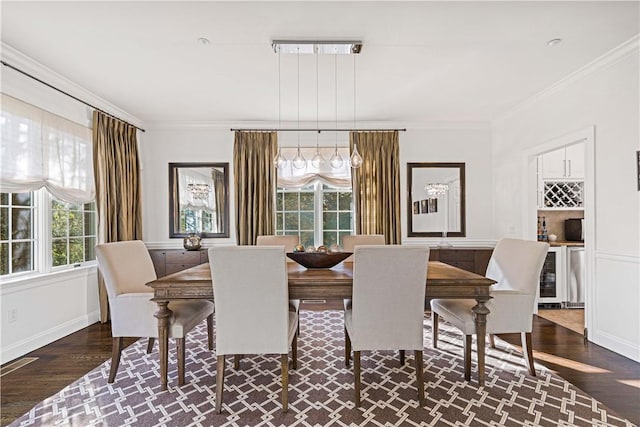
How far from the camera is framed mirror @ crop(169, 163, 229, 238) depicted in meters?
4.70

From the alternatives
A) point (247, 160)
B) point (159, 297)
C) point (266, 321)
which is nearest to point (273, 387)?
point (266, 321)

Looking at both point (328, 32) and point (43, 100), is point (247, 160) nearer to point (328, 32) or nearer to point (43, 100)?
point (43, 100)

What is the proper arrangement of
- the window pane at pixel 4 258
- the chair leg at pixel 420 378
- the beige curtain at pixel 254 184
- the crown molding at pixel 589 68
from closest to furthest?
the chair leg at pixel 420 378
the crown molding at pixel 589 68
the window pane at pixel 4 258
the beige curtain at pixel 254 184

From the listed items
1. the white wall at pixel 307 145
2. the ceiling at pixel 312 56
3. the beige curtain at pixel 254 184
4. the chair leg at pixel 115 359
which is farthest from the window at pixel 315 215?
the chair leg at pixel 115 359

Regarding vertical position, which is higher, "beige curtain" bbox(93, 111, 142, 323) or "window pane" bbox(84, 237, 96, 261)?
"beige curtain" bbox(93, 111, 142, 323)

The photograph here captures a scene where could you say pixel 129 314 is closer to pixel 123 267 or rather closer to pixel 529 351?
pixel 123 267

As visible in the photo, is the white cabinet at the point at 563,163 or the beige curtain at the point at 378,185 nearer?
the white cabinet at the point at 563,163

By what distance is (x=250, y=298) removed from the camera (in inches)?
75.8

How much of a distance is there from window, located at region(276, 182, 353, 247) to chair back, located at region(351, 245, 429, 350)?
2805mm

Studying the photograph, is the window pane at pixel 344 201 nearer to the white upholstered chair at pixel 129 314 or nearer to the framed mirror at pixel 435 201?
the framed mirror at pixel 435 201

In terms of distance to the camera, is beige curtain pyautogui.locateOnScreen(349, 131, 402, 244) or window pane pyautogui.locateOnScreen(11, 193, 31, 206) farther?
beige curtain pyautogui.locateOnScreen(349, 131, 402, 244)

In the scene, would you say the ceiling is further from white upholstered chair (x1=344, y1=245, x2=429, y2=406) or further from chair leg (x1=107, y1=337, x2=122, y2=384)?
chair leg (x1=107, y1=337, x2=122, y2=384)

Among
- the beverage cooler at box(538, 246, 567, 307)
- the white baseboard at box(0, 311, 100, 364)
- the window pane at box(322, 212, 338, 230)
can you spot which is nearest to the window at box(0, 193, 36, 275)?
the white baseboard at box(0, 311, 100, 364)

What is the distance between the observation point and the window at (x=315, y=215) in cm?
479
